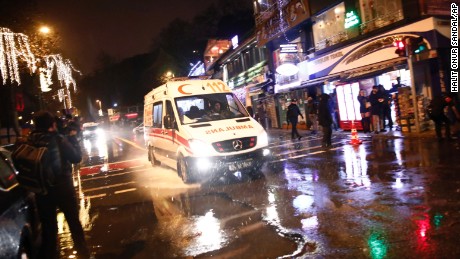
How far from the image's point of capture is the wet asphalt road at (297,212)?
4891 mm

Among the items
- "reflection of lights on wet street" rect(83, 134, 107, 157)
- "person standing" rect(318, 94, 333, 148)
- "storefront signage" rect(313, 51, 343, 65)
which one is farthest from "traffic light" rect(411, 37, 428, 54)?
"reflection of lights on wet street" rect(83, 134, 107, 157)

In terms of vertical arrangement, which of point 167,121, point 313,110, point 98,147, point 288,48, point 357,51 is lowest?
point 98,147

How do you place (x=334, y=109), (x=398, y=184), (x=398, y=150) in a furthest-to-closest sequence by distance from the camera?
(x=334, y=109), (x=398, y=150), (x=398, y=184)

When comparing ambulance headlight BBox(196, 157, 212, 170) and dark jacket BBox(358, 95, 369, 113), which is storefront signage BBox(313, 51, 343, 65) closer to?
dark jacket BBox(358, 95, 369, 113)

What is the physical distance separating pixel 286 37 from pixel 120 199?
18.8m

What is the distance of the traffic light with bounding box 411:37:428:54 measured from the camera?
14.2 metres

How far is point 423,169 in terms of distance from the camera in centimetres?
853

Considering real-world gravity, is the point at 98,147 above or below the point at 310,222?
above

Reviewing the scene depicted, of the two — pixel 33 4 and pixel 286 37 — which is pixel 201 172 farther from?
pixel 286 37

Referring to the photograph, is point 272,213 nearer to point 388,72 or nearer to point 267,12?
point 388,72

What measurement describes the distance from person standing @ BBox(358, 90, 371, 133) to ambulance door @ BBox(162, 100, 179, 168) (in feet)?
31.5

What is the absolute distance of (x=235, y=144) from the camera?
944 centimetres

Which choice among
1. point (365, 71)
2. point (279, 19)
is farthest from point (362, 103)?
point (279, 19)

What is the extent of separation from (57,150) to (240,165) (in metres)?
5.16
